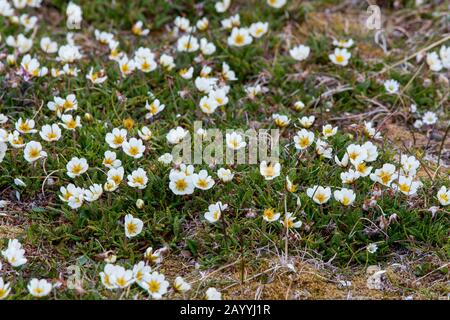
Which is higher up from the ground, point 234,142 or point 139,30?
point 139,30

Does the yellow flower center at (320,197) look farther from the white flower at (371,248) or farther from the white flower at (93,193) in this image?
the white flower at (93,193)

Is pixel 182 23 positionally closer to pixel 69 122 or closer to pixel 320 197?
pixel 69 122

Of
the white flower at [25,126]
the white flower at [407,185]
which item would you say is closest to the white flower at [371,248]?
the white flower at [407,185]

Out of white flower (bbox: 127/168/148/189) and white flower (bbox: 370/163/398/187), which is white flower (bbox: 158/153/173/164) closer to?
white flower (bbox: 127/168/148/189)

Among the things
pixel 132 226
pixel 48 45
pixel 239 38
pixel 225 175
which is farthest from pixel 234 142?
pixel 48 45

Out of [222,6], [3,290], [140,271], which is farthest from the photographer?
[222,6]

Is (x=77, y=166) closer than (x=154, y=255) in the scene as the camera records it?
No

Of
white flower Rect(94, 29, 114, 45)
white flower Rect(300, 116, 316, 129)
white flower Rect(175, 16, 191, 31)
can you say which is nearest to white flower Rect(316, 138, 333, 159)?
white flower Rect(300, 116, 316, 129)
